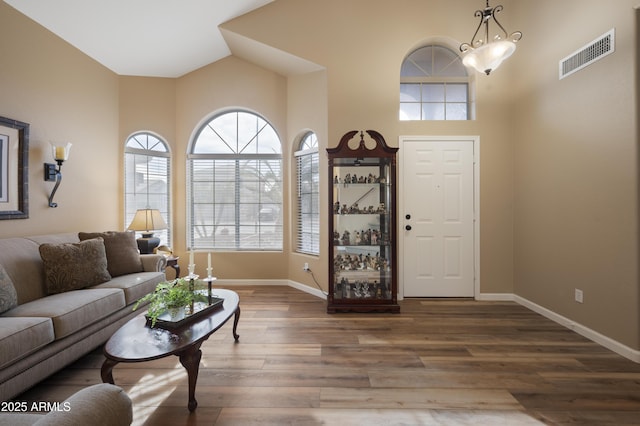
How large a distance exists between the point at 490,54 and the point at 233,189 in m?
3.76

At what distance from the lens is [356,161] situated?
3.58m

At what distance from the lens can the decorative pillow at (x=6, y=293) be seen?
2.09 meters

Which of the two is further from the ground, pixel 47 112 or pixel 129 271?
pixel 47 112

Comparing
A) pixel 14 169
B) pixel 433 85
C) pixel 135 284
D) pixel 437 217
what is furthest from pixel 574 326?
pixel 14 169

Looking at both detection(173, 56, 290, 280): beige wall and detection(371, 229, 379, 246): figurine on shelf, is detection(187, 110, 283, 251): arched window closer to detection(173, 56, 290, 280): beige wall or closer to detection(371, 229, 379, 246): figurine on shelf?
detection(173, 56, 290, 280): beige wall

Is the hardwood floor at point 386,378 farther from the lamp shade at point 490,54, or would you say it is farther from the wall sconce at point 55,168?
the lamp shade at point 490,54

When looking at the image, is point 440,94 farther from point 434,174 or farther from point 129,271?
point 129,271

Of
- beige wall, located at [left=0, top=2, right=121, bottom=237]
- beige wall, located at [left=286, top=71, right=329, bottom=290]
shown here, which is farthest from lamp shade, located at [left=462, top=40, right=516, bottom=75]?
beige wall, located at [left=0, top=2, right=121, bottom=237]

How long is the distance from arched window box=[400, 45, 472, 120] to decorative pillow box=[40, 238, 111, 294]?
3948 millimetres

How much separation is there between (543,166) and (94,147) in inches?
219

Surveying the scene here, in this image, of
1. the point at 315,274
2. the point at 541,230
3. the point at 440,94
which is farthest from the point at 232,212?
the point at 541,230

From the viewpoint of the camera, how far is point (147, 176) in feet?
14.8

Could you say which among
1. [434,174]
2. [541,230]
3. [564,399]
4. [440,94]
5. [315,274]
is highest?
[440,94]

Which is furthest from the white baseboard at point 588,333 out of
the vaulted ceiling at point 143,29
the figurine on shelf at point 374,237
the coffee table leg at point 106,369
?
the vaulted ceiling at point 143,29
